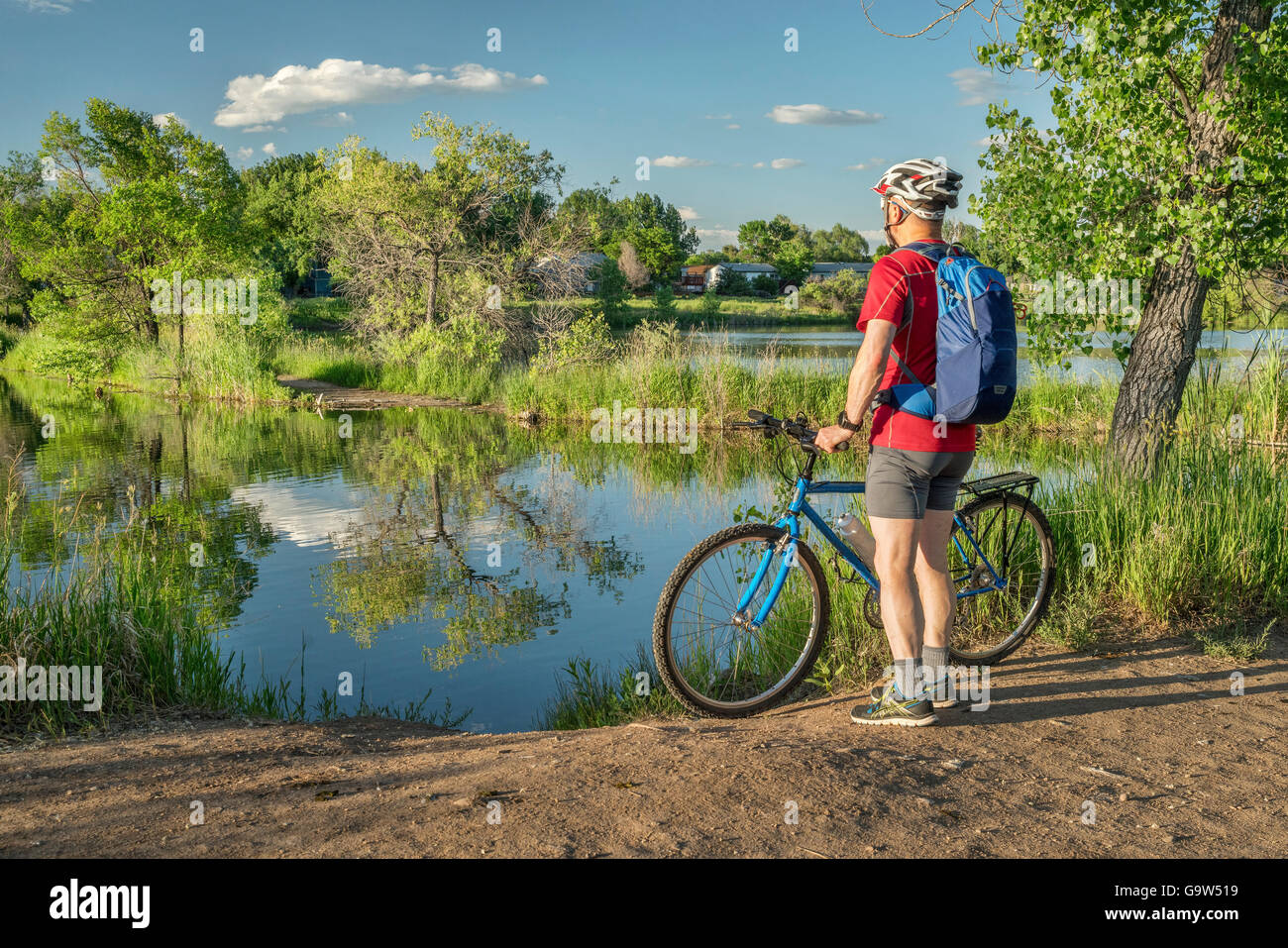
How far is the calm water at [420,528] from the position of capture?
22.4 ft

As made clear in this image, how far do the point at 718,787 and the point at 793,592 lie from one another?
7.50 feet

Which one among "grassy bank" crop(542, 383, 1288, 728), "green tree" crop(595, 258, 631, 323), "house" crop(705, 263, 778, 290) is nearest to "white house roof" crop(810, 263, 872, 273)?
"house" crop(705, 263, 778, 290)

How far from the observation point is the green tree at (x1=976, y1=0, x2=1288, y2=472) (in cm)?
588

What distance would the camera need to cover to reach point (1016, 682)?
4852mm

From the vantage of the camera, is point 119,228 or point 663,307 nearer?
point 119,228

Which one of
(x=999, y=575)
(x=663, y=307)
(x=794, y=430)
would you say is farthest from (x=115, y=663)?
(x=663, y=307)

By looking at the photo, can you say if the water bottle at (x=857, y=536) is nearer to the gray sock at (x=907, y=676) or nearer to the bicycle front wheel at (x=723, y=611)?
the bicycle front wheel at (x=723, y=611)

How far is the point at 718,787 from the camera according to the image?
133 inches

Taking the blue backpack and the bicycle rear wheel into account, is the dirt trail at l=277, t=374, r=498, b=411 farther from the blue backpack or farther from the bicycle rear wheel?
the blue backpack

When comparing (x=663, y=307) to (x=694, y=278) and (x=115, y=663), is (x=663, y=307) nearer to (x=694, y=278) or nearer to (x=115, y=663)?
(x=694, y=278)

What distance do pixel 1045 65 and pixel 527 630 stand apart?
547 cm

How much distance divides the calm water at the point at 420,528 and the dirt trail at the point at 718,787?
1812mm

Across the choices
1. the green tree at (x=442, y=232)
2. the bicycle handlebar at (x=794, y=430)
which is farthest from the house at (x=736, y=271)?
the bicycle handlebar at (x=794, y=430)

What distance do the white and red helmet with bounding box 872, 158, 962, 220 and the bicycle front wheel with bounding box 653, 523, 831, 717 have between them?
5.17 ft
